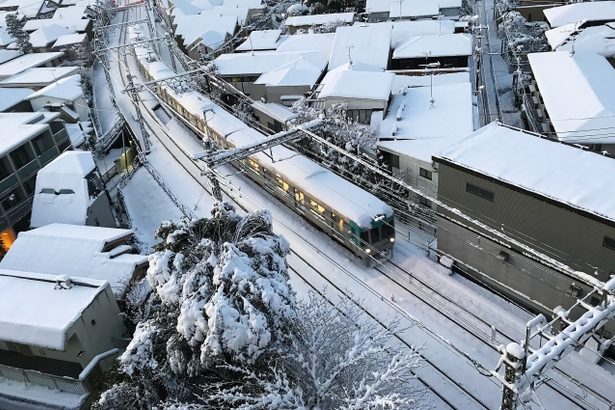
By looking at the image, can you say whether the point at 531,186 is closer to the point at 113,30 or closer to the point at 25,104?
the point at 25,104

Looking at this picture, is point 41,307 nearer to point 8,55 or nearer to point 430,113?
point 430,113

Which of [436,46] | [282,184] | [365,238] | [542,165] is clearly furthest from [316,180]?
[436,46]

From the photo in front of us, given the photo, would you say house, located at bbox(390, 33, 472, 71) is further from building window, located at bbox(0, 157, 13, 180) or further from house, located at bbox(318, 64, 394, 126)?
building window, located at bbox(0, 157, 13, 180)

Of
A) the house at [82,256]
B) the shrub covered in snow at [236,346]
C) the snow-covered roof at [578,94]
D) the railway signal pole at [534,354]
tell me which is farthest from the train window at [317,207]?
the railway signal pole at [534,354]

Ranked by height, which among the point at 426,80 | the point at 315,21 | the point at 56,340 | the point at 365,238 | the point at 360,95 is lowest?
the point at 365,238

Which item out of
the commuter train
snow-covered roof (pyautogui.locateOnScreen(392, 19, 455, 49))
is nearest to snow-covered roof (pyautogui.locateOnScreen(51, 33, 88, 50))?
the commuter train

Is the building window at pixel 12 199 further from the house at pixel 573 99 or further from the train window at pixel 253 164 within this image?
the house at pixel 573 99
